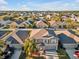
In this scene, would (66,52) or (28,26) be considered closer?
(66,52)

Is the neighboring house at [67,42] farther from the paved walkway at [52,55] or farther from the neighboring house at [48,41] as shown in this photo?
the paved walkway at [52,55]

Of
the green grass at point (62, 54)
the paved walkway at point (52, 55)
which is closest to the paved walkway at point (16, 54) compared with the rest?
the paved walkway at point (52, 55)

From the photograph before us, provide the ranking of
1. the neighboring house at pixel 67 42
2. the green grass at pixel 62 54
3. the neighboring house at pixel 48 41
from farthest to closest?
the neighboring house at pixel 67 42, the neighboring house at pixel 48 41, the green grass at pixel 62 54

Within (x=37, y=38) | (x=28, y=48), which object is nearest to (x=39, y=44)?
(x=37, y=38)

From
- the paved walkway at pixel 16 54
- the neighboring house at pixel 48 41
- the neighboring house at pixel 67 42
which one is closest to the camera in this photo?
the paved walkway at pixel 16 54

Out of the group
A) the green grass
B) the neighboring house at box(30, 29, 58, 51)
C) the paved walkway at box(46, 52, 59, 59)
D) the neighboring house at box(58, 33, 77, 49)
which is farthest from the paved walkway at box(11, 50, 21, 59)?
the neighboring house at box(58, 33, 77, 49)

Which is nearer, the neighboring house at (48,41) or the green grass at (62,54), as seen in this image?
the green grass at (62,54)

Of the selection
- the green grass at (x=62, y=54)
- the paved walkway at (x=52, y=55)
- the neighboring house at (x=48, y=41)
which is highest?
the neighboring house at (x=48, y=41)

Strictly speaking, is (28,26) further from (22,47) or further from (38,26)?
(22,47)

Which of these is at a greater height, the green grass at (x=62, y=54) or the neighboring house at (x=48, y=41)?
the neighboring house at (x=48, y=41)

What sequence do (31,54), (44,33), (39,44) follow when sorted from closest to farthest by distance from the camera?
(31,54) < (39,44) < (44,33)

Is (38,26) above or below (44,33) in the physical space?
below
